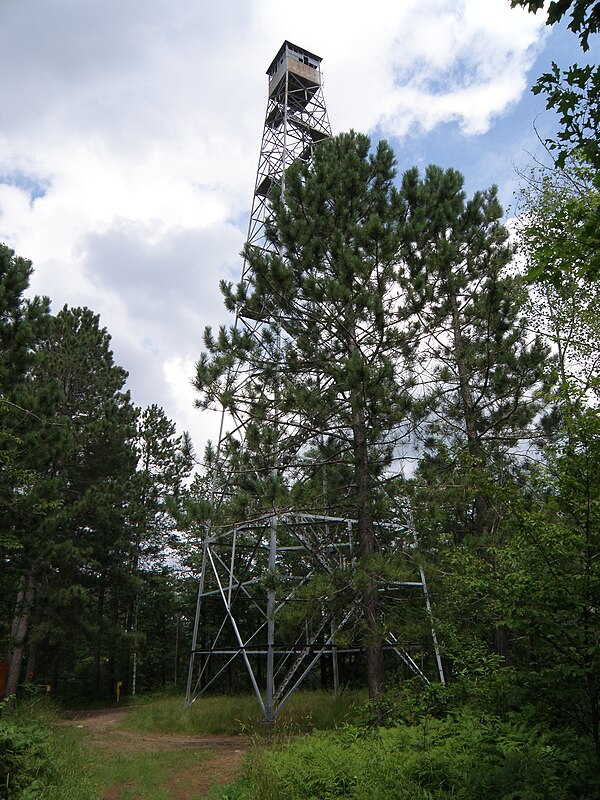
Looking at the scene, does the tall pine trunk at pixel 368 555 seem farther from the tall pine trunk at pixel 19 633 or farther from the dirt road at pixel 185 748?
the tall pine trunk at pixel 19 633

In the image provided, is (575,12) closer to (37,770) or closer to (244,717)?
(37,770)

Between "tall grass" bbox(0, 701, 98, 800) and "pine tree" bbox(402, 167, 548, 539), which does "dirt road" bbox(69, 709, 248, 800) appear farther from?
"pine tree" bbox(402, 167, 548, 539)

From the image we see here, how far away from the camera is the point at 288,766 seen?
5512 mm

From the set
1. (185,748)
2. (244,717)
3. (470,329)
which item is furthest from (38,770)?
(470,329)

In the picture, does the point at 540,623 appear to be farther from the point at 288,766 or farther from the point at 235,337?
the point at 235,337

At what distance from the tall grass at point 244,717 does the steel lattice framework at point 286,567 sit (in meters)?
0.50

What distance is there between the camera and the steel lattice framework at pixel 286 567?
350 inches

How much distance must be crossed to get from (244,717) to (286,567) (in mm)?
8484

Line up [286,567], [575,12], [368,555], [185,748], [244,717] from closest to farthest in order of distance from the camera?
[575,12], [368,555], [185,748], [244,717], [286,567]

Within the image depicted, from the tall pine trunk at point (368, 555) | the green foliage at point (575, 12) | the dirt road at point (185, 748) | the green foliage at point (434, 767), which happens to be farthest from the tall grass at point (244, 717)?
the green foliage at point (575, 12)

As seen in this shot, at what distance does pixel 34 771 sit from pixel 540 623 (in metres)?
5.89

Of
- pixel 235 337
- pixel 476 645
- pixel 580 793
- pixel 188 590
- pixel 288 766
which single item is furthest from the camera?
pixel 188 590

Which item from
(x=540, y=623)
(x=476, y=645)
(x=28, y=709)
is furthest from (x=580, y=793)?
(x=28, y=709)

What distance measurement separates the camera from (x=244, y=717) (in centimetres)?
1156
